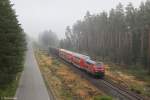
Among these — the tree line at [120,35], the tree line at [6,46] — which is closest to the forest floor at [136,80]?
the tree line at [120,35]

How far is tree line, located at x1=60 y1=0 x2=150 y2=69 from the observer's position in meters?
65.8

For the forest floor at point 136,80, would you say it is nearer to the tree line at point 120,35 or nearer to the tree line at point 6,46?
the tree line at point 120,35

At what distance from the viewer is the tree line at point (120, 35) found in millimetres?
65812

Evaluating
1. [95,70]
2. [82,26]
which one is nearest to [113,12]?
[82,26]

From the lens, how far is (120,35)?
77562 mm

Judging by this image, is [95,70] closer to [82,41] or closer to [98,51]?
[98,51]

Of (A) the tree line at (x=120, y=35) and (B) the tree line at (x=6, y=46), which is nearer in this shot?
(B) the tree line at (x=6, y=46)

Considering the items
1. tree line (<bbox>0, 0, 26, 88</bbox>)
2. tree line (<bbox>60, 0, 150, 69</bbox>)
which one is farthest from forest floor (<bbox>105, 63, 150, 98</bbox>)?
tree line (<bbox>0, 0, 26, 88</bbox>)

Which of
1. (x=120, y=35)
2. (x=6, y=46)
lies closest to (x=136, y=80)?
(x=6, y=46)

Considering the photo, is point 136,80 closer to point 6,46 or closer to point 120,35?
point 6,46

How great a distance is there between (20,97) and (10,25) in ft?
19.9

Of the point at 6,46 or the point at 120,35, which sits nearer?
the point at 6,46

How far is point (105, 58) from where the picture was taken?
85.9m

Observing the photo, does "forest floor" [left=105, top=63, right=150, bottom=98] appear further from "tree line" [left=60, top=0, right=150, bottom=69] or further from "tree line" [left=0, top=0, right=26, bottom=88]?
"tree line" [left=0, top=0, right=26, bottom=88]
